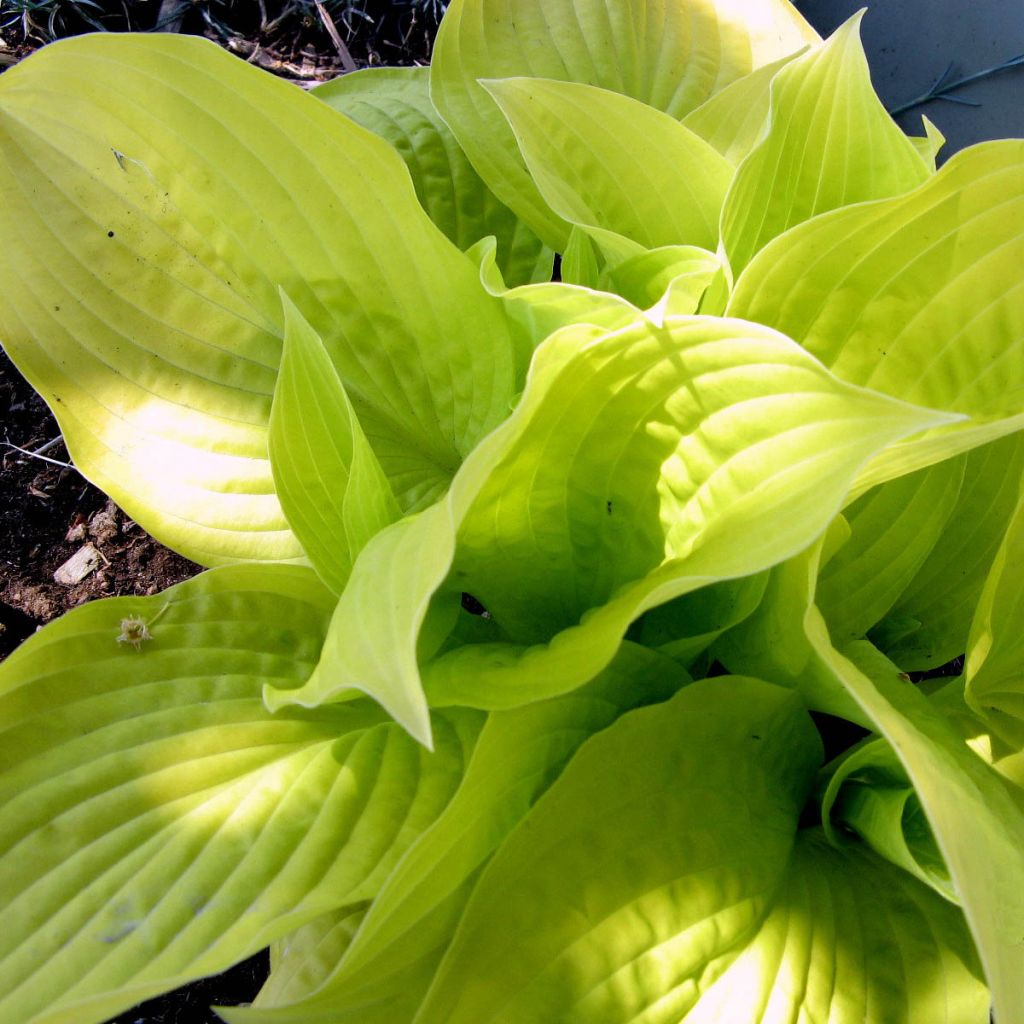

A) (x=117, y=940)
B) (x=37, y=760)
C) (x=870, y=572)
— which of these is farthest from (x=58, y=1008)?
(x=870, y=572)

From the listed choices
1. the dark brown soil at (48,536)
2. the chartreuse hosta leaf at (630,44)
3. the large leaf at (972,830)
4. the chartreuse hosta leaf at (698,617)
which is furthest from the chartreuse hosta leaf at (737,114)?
the dark brown soil at (48,536)

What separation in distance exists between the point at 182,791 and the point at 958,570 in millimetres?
643

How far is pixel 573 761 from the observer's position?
560 millimetres

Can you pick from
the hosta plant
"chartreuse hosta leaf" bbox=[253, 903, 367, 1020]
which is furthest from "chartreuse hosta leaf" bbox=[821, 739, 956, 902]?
"chartreuse hosta leaf" bbox=[253, 903, 367, 1020]

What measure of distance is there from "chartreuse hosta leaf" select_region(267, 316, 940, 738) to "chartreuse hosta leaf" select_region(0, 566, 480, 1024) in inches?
3.6

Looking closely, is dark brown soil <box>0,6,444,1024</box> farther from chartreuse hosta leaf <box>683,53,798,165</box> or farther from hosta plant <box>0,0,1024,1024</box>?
chartreuse hosta leaf <box>683,53,798,165</box>

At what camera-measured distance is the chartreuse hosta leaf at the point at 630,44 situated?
934 mm

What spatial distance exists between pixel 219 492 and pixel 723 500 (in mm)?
463

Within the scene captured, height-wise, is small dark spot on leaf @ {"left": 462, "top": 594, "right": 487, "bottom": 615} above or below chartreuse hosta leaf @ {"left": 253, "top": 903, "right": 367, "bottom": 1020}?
below

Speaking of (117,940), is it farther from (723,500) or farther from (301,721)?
(723,500)

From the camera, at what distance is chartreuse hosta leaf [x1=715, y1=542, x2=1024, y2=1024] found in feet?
1.39

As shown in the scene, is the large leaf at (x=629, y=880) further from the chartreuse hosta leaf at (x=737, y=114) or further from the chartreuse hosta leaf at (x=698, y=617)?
the chartreuse hosta leaf at (x=737, y=114)

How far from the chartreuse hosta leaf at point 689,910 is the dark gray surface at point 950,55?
1.08 meters

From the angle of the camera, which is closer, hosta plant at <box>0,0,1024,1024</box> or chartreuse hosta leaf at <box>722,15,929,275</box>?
hosta plant at <box>0,0,1024,1024</box>
